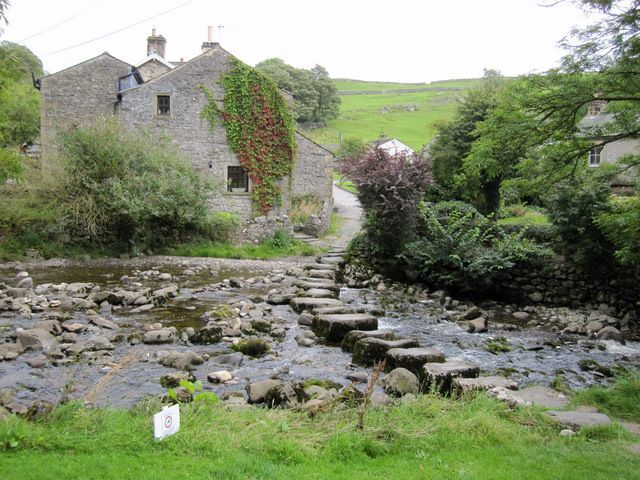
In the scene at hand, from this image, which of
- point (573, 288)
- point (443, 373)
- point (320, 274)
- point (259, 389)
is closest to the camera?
point (259, 389)

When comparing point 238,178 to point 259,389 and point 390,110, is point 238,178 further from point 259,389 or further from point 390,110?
point 390,110

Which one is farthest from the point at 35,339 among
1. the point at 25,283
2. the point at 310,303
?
the point at 25,283

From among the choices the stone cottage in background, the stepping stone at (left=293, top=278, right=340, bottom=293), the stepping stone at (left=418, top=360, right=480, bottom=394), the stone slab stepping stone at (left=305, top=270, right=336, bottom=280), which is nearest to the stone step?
the stone slab stepping stone at (left=305, top=270, right=336, bottom=280)

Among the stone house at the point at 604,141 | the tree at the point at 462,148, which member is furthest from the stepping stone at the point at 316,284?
the tree at the point at 462,148

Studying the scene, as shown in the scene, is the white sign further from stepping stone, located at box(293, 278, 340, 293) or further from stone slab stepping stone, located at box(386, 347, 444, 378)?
stepping stone, located at box(293, 278, 340, 293)

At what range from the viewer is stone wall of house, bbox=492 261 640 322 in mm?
13797

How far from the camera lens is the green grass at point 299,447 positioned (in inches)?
163

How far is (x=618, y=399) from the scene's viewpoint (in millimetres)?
6695

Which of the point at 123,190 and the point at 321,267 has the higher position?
the point at 123,190

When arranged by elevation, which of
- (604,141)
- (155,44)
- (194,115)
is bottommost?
(604,141)

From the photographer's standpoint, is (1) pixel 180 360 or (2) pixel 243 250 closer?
(1) pixel 180 360

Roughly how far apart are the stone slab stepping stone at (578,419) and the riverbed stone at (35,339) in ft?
24.3

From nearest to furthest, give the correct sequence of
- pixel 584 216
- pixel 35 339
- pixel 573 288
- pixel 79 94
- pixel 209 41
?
pixel 35 339 < pixel 584 216 < pixel 573 288 < pixel 79 94 < pixel 209 41

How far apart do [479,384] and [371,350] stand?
202 centimetres
